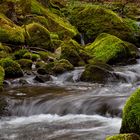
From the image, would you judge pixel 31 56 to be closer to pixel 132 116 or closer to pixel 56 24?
pixel 56 24

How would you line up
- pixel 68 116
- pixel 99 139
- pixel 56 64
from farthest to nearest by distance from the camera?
pixel 56 64 < pixel 68 116 < pixel 99 139

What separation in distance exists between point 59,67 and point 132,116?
747 cm

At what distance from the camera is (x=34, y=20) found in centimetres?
2100

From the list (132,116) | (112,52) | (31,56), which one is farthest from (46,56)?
(132,116)

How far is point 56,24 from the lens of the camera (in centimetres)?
2194

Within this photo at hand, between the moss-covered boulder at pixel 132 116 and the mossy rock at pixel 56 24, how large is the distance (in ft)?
45.6

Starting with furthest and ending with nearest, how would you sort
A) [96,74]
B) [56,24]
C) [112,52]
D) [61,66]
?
[56,24] < [112,52] < [61,66] < [96,74]

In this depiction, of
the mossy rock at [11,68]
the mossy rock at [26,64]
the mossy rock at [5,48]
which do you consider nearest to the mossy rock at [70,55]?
the mossy rock at [26,64]

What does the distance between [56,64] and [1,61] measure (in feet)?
6.19

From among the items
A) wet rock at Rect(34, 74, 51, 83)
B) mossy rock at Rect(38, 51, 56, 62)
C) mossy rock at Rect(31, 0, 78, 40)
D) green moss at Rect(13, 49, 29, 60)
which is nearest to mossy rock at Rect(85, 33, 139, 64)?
mossy rock at Rect(38, 51, 56, 62)

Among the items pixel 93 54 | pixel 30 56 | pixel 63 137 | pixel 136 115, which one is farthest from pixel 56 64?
pixel 136 115

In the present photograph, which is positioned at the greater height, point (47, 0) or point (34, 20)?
point (47, 0)

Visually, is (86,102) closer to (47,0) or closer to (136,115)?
(136,115)

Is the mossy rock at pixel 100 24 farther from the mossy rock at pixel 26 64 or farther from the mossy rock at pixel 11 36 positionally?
the mossy rock at pixel 26 64
